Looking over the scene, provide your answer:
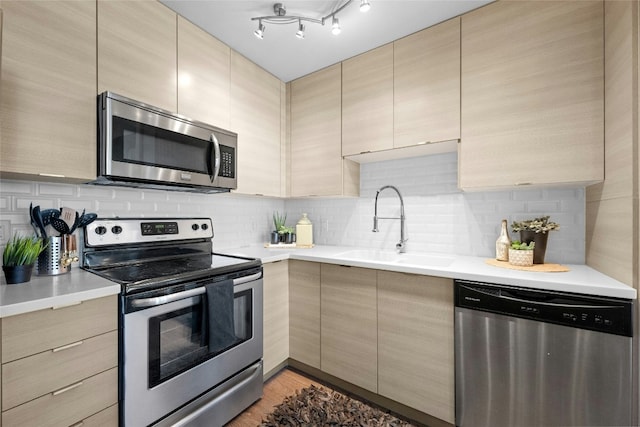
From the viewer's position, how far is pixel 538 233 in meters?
1.64

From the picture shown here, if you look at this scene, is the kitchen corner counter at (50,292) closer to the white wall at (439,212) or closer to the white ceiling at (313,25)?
the white ceiling at (313,25)

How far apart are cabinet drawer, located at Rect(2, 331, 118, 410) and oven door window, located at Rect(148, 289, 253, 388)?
0.17 metres

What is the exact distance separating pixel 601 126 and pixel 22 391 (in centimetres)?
272

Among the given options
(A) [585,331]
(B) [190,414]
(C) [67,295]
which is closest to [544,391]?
(A) [585,331]

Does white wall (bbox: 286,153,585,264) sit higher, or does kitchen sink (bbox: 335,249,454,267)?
white wall (bbox: 286,153,585,264)

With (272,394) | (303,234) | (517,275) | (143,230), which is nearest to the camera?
(517,275)

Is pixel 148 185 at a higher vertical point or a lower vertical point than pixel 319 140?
lower

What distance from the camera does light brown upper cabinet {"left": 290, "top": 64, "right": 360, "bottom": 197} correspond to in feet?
7.77

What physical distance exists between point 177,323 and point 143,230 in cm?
74

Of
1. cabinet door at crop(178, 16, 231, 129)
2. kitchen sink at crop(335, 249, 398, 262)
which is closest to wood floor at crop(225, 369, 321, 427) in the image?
kitchen sink at crop(335, 249, 398, 262)

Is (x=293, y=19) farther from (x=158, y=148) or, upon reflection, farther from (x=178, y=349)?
(x=178, y=349)

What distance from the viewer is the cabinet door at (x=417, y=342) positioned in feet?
5.14

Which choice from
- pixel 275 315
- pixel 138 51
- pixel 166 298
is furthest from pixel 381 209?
pixel 138 51

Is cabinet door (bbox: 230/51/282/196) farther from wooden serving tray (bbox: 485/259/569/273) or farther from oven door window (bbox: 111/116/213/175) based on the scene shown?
wooden serving tray (bbox: 485/259/569/273)
